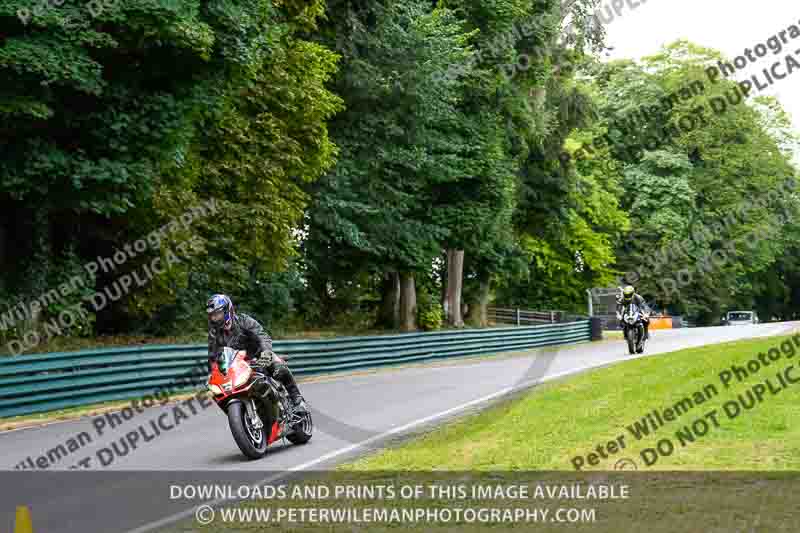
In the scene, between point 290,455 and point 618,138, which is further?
point 618,138

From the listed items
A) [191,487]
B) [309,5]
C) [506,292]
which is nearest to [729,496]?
[191,487]

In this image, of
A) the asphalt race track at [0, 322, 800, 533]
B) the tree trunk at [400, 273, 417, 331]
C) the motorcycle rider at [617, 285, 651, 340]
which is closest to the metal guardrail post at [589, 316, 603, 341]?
the tree trunk at [400, 273, 417, 331]

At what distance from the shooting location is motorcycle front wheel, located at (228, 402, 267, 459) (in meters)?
11.7

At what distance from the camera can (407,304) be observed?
41.4 m

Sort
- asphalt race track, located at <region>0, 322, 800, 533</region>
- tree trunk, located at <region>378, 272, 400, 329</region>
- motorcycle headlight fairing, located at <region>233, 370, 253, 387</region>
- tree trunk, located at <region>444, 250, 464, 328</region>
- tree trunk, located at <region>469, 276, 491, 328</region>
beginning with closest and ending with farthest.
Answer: asphalt race track, located at <region>0, 322, 800, 533</region>
motorcycle headlight fairing, located at <region>233, 370, 253, 387</region>
tree trunk, located at <region>378, 272, 400, 329</region>
tree trunk, located at <region>444, 250, 464, 328</region>
tree trunk, located at <region>469, 276, 491, 328</region>

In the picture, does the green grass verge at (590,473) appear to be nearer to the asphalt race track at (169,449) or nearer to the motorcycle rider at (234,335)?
the asphalt race track at (169,449)

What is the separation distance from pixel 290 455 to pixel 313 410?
5.38 metres

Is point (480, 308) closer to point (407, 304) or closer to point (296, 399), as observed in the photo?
point (407, 304)

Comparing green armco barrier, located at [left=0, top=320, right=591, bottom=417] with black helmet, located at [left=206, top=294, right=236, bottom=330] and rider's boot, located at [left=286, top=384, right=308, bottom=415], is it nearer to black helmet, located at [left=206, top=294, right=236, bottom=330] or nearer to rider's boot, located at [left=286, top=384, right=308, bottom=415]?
rider's boot, located at [left=286, top=384, right=308, bottom=415]

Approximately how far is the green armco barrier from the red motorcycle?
5799mm

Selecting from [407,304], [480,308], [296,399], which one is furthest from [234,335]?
[480,308]

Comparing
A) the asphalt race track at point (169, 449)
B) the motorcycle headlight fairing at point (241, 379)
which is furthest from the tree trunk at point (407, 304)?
the motorcycle headlight fairing at point (241, 379)

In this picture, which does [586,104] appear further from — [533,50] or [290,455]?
[290,455]

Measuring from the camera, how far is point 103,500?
32.0 ft
